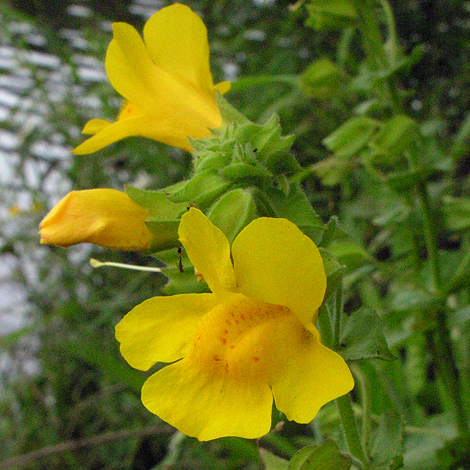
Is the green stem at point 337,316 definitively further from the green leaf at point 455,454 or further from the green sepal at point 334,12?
the green sepal at point 334,12

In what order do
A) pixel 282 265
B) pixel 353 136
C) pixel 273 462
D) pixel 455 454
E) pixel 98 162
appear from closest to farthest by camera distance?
pixel 282 265, pixel 273 462, pixel 455 454, pixel 353 136, pixel 98 162

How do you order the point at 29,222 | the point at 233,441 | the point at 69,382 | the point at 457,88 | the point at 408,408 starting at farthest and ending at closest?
the point at 29,222 → the point at 69,382 → the point at 457,88 → the point at 408,408 → the point at 233,441

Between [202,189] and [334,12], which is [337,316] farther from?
[334,12]

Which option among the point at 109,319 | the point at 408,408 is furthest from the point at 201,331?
the point at 109,319

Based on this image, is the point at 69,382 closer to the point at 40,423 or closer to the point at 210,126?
the point at 40,423

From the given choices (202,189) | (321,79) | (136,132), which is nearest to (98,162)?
(321,79)

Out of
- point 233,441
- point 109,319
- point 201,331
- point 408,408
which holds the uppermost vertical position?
point 201,331

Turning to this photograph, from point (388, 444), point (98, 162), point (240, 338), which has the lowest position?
point (98, 162)

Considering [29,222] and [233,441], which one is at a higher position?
[233,441]
